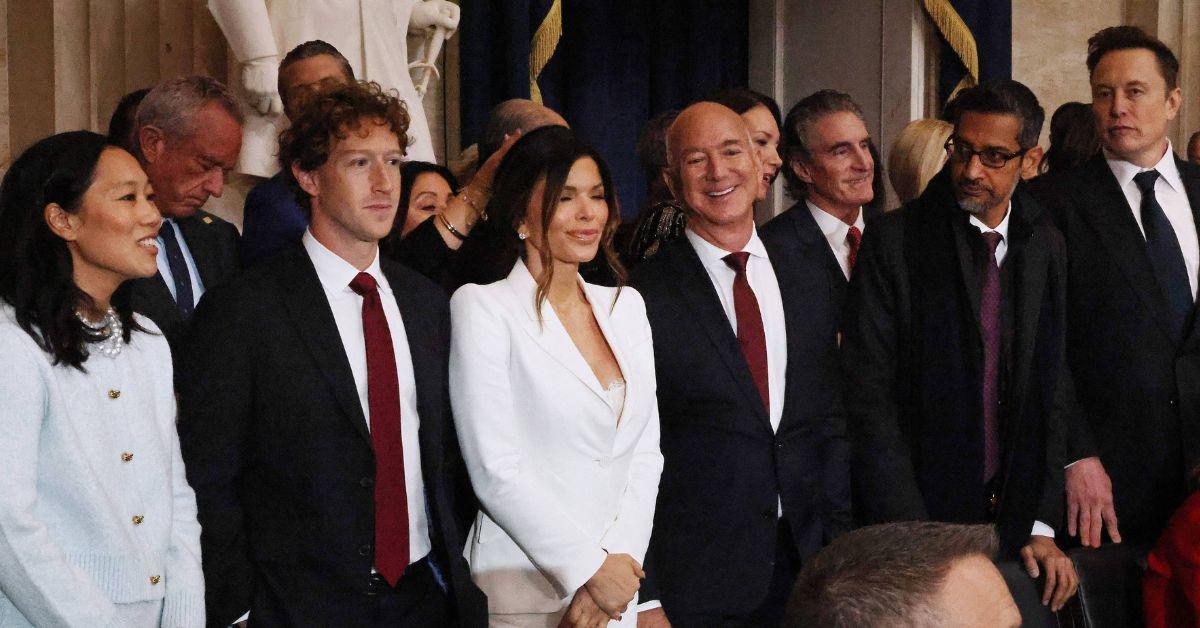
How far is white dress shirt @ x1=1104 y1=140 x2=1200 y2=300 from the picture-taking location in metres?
3.47

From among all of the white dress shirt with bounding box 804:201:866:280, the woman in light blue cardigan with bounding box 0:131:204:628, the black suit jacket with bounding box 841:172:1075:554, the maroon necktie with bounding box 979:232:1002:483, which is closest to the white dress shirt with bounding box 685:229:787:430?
the black suit jacket with bounding box 841:172:1075:554

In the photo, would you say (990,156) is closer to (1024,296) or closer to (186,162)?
(1024,296)

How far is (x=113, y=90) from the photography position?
4328 millimetres

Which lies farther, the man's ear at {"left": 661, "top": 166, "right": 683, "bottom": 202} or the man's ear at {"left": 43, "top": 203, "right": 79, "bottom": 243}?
the man's ear at {"left": 661, "top": 166, "right": 683, "bottom": 202}

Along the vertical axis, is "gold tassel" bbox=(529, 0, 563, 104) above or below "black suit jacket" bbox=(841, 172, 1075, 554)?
above

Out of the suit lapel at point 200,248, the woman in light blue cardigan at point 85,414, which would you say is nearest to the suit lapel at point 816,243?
the suit lapel at point 200,248

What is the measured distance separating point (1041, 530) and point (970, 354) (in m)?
0.43

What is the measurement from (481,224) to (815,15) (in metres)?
3.83

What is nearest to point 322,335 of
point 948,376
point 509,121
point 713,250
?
point 713,250

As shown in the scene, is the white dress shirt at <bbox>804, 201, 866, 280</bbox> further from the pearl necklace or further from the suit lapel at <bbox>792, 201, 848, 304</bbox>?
the pearl necklace

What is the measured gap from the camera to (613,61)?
20.6 ft

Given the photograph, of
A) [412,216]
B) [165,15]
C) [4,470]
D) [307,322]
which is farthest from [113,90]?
[4,470]

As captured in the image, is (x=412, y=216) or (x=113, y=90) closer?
(x=412, y=216)

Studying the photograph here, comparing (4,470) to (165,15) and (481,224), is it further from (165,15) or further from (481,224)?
(165,15)
